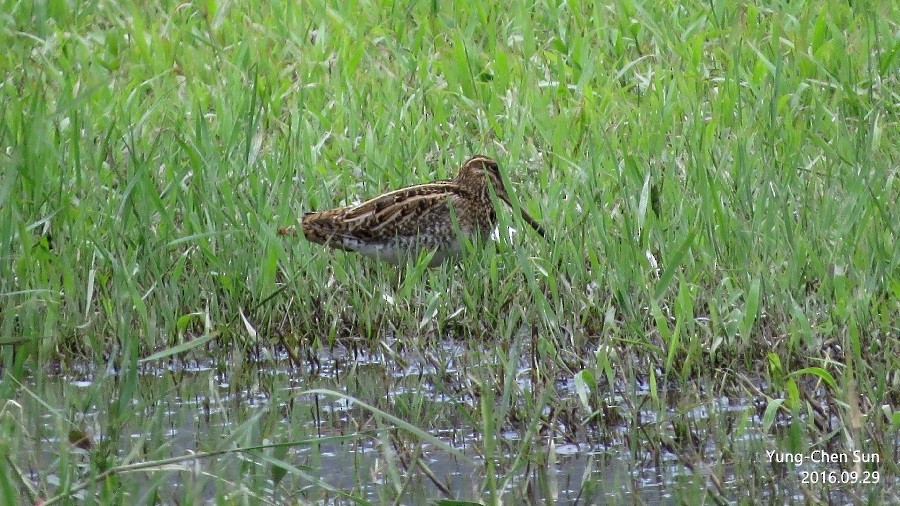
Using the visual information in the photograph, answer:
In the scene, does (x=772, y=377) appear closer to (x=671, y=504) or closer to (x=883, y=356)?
(x=883, y=356)

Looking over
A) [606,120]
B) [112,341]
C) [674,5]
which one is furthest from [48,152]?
[674,5]

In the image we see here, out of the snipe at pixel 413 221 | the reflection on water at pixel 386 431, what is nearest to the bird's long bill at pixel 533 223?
the snipe at pixel 413 221

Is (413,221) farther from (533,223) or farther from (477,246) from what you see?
(533,223)

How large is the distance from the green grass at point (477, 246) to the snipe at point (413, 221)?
0.34 ft

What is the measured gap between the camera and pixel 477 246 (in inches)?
227

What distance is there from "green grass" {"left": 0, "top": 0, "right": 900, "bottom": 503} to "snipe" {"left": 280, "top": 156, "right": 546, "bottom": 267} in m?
0.10

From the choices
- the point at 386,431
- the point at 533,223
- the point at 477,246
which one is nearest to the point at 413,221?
the point at 477,246

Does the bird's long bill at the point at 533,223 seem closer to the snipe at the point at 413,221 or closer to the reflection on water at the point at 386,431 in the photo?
the snipe at the point at 413,221

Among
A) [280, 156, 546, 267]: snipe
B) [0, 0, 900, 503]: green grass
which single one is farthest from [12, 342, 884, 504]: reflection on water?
[280, 156, 546, 267]: snipe

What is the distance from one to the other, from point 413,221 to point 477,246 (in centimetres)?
25

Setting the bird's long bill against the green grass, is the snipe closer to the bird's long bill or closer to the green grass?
the bird's long bill

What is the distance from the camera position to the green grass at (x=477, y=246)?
412cm

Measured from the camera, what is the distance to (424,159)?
21.9 ft

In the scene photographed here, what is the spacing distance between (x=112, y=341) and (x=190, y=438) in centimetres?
84
